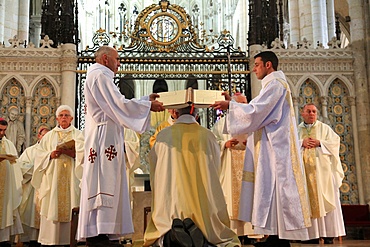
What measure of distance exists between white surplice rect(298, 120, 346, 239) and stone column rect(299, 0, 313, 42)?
8258mm

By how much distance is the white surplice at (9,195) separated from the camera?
8.18 m

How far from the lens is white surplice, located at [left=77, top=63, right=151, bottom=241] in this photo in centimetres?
556

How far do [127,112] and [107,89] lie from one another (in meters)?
0.34

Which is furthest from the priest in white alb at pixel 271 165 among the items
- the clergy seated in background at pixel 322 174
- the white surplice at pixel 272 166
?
the clergy seated in background at pixel 322 174

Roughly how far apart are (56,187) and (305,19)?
36.4 feet

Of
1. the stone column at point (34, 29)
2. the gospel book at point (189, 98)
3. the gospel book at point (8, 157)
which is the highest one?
the stone column at point (34, 29)

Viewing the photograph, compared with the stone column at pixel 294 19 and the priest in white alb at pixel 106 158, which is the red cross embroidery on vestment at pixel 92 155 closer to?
the priest in white alb at pixel 106 158

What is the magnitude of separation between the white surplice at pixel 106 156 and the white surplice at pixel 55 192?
250 cm

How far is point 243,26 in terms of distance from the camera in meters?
25.1

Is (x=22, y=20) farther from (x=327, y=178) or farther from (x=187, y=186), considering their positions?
(x=187, y=186)

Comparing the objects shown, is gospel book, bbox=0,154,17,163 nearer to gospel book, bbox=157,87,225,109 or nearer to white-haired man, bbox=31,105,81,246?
white-haired man, bbox=31,105,81,246

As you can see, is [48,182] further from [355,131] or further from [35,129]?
[355,131]

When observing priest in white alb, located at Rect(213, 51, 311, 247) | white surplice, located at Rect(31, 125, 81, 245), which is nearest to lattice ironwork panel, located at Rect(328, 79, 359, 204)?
priest in white alb, located at Rect(213, 51, 311, 247)

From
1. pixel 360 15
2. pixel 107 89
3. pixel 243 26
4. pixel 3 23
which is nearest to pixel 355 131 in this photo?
pixel 360 15
